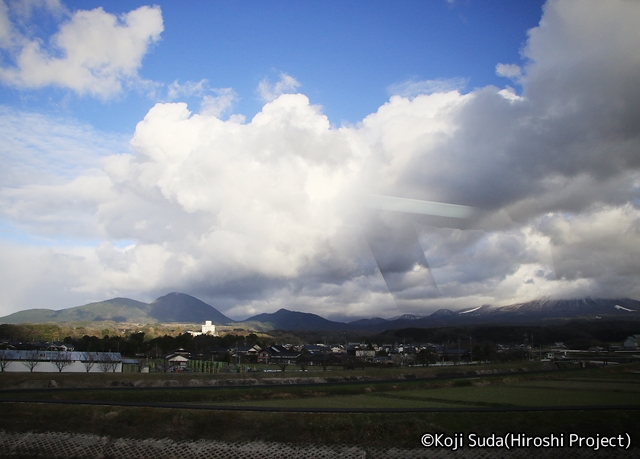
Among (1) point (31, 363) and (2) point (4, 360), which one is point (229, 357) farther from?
(2) point (4, 360)

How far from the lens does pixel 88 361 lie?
2687 inches

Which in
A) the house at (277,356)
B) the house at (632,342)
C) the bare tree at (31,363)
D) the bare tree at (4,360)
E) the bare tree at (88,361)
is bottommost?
the house at (277,356)

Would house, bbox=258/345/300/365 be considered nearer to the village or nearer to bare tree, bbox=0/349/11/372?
the village

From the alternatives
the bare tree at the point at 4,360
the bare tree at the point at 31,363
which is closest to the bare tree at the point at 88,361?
the bare tree at the point at 31,363

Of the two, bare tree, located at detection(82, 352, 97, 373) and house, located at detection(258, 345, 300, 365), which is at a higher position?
bare tree, located at detection(82, 352, 97, 373)

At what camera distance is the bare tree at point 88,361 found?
65.4m

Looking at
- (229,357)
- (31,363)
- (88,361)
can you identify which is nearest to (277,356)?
(229,357)

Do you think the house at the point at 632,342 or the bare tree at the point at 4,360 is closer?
the bare tree at the point at 4,360

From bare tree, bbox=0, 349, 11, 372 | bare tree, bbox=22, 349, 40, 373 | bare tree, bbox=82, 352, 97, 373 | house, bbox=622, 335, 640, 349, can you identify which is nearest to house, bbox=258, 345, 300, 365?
bare tree, bbox=82, 352, 97, 373

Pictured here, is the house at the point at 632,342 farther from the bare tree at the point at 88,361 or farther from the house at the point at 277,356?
the bare tree at the point at 88,361

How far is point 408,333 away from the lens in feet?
549

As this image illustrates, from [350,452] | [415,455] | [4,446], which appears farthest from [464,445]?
[4,446]

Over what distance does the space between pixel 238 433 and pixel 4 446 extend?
1180 centimetres

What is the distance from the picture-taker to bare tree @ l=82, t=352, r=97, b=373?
65369 millimetres
